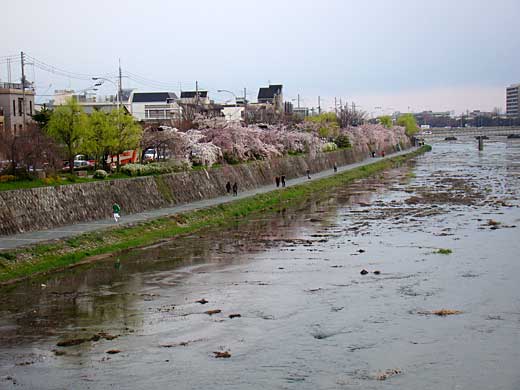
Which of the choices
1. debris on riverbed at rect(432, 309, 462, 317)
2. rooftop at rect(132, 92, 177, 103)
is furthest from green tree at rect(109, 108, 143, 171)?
rooftop at rect(132, 92, 177, 103)

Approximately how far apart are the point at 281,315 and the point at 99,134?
76.4 ft

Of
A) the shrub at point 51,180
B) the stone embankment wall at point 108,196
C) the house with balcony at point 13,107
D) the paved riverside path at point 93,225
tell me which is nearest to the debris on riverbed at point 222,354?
the paved riverside path at point 93,225

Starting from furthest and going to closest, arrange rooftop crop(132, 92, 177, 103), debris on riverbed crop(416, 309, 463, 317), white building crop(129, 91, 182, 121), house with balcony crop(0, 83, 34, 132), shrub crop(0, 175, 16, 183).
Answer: rooftop crop(132, 92, 177, 103), white building crop(129, 91, 182, 121), house with balcony crop(0, 83, 34, 132), shrub crop(0, 175, 16, 183), debris on riverbed crop(416, 309, 463, 317)

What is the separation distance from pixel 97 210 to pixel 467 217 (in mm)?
18353

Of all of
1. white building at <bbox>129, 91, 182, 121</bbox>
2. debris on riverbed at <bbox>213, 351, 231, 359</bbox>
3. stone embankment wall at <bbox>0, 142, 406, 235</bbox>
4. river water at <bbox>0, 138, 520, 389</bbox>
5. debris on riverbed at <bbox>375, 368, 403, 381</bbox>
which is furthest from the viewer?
white building at <bbox>129, 91, 182, 121</bbox>

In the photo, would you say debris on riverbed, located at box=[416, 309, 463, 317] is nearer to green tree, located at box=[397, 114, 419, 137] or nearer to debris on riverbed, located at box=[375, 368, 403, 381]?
debris on riverbed, located at box=[375, 368, 403, 381]

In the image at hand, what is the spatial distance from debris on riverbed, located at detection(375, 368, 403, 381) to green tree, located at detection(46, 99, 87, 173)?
26676mm

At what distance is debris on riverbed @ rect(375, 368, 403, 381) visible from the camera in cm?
1480

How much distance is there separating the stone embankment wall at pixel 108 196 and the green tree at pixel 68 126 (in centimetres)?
384

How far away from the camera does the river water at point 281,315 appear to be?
15180mm

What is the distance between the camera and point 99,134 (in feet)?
133

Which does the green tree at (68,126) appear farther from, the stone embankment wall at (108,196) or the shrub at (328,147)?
the shrub at (328,147)

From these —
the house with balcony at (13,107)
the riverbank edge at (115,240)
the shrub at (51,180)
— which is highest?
the house with balcony at (13,107)

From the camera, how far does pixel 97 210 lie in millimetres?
33969
